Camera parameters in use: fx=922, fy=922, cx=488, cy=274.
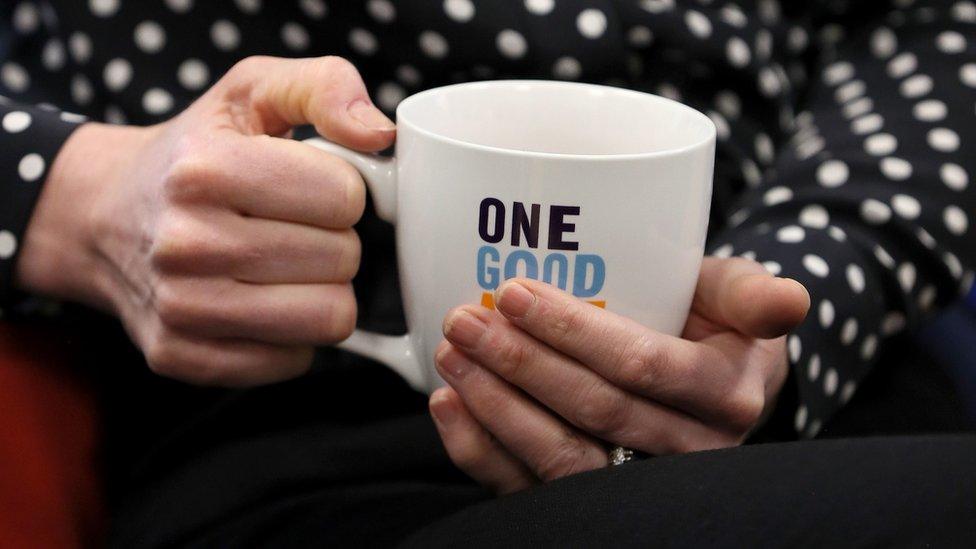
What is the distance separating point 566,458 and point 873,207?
32 centimetres

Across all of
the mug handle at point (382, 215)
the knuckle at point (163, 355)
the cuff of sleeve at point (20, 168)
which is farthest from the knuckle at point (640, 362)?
the cuff of sleeve at point (20, 168)

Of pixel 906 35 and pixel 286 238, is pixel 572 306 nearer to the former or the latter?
pixel 286 238

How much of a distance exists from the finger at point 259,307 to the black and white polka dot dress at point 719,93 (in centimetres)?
13

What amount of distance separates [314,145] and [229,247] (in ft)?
0.22

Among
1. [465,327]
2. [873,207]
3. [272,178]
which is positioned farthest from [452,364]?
[873,207]

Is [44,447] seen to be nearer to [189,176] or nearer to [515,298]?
[189,176]

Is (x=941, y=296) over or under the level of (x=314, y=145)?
under

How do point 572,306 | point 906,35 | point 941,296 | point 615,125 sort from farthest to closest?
point 906,35, point 941,296, point 615,125, point 572,306

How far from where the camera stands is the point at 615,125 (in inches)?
20.8

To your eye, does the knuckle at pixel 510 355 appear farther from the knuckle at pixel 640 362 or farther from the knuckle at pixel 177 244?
the knuckle at pixel 177 244

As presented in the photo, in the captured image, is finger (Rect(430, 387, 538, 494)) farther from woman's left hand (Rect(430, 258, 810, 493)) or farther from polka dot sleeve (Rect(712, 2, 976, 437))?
polka dot sleeve (Rect(712, 2, 976, 437))

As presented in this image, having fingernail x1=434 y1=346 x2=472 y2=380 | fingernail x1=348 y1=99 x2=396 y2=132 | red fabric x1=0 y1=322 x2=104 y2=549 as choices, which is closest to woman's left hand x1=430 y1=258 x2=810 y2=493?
fingernail x1=434 y1=346 x2=472 y2=380

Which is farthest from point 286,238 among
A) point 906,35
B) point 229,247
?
point 906,35

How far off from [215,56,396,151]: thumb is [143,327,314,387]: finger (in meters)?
0.12
